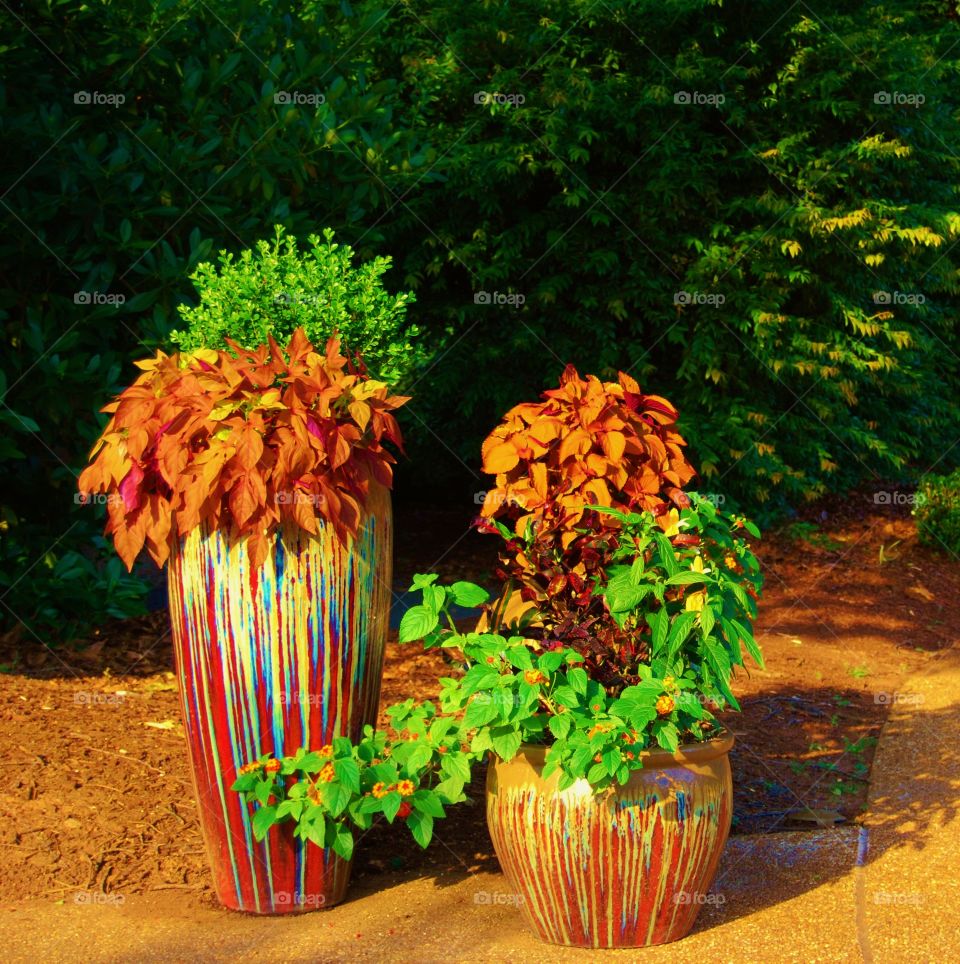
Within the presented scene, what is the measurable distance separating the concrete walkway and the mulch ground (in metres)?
0.20

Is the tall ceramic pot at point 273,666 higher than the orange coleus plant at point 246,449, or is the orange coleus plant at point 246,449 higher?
the orange coleus plant at point 246,449

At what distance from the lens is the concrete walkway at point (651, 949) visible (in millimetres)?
3387

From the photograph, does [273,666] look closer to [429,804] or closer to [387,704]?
[429,804]

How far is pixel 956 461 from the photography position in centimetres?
1201

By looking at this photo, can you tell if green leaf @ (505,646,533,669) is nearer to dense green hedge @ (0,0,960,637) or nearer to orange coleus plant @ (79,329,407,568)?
orange coleus plant @ (79,329,407,568)

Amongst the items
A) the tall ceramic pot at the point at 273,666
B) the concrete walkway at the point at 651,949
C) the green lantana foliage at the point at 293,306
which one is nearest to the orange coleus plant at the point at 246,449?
the tall ceramic pot at the point at 273,666

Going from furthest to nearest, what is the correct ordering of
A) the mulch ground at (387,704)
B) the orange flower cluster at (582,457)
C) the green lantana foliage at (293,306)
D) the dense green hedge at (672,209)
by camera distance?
the dense green hedge at (672,209) → the mulch ground at (387,704) → the green lantana foliage at (293,306) → the orange flower cluster at (582,457)

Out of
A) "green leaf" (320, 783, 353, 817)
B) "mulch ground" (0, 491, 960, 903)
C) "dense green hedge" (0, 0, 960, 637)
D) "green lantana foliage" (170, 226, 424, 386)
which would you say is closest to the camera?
"green leaf" (320, 783, 353, 817)

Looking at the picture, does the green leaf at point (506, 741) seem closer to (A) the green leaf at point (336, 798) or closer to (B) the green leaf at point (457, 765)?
(B) the green leaf at point (457, 765)

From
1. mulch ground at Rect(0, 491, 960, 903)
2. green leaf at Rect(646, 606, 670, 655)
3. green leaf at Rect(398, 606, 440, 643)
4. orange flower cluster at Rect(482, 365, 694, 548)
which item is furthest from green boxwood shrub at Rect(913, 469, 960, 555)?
green leaf at Rect(398, 606, 440, 643)

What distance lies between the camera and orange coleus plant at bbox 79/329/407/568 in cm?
338

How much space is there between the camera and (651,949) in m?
3.39

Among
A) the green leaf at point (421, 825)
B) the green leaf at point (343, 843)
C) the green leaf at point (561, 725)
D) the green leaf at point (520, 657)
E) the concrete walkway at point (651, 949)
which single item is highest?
the green leaf at point (520, 657)

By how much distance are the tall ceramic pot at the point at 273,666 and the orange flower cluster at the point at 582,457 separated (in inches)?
17.5
